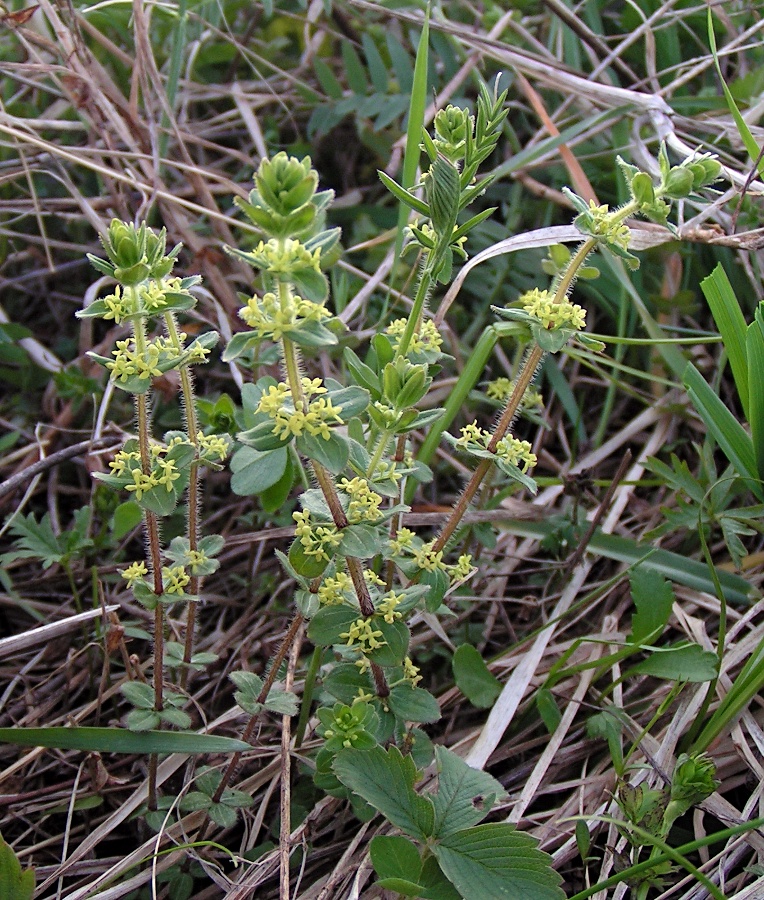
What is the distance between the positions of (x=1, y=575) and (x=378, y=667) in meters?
1.28

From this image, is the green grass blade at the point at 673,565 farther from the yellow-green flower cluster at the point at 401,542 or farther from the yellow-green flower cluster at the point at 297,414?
the yellow-green flower cluster at the point at 297,414

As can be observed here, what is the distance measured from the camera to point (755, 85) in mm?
3027

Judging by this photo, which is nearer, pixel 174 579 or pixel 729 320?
pixel 174 579

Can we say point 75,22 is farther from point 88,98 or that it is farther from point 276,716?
point 276,716

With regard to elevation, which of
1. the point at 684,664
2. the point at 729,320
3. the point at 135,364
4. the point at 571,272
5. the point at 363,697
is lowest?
the point at 684,664

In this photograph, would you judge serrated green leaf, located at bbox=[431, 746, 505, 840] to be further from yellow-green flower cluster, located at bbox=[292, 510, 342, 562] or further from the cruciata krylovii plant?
Result: yellow-green flower cluster, located at bbox=[292, 510, 342, 562]

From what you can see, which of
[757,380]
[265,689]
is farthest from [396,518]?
[757,380]

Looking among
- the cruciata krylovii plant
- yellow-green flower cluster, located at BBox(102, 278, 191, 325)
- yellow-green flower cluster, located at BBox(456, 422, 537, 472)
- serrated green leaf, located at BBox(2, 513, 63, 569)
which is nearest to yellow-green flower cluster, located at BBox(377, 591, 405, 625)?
the cruciata krylovii plant

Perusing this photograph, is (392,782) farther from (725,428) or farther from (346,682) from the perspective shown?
(725,428)

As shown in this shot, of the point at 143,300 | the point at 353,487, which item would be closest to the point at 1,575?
the point at 143,300

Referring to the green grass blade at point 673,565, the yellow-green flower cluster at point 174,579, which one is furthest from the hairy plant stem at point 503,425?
the green grass blade at point 673,565

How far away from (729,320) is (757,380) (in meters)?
0.18

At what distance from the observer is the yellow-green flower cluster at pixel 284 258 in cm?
131

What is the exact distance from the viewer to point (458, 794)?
5.60 ft
